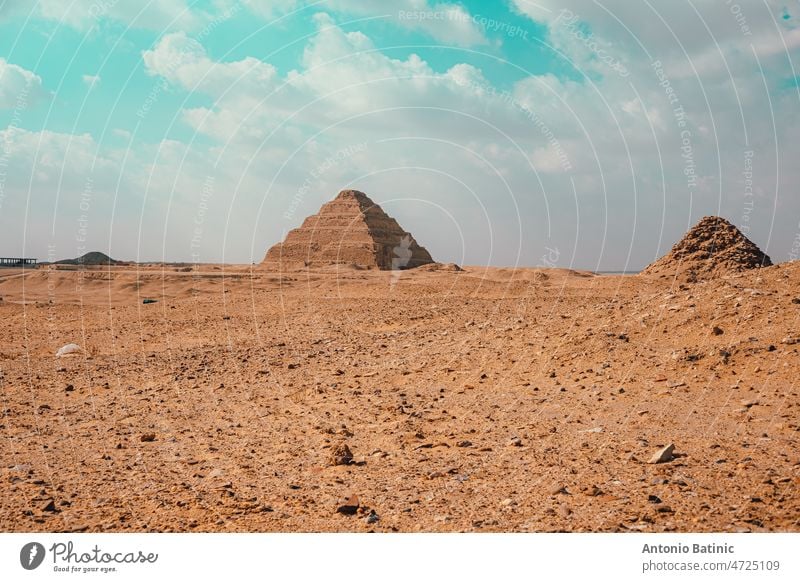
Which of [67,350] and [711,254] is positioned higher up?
[711,254]

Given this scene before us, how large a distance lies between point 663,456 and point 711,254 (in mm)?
22328

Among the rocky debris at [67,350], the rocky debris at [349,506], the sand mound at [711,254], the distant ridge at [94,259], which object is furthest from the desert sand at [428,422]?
the distant ridge at [94,259]

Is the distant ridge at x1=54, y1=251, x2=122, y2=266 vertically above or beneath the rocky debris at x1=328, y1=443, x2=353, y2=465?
above

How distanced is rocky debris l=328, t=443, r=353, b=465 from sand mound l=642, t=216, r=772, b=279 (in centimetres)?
2164

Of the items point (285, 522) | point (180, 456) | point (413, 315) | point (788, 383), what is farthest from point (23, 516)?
point (413, 315)

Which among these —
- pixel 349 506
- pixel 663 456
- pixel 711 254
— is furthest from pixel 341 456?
pixel 711 254

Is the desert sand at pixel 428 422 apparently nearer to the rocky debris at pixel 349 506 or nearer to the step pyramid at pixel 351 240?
the rocky debris at pixel 349 506

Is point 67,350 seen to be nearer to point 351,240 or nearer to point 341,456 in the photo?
point 341,456

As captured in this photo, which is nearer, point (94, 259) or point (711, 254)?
point (711, 254)

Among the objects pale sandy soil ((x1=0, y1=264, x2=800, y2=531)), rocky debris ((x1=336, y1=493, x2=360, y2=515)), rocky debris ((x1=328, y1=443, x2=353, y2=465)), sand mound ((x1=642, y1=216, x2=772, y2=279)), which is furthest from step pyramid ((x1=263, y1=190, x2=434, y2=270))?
rocky debris ((x1=336, y1=493, x2=360, y2=515))

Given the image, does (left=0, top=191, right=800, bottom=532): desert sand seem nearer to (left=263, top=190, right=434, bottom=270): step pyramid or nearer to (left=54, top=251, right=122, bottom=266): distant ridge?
Result: (left=54, top=251, right=122, bottom=266): distant ridge

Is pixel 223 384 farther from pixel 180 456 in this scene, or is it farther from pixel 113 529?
pixel 113 529

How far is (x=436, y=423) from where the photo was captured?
757cm

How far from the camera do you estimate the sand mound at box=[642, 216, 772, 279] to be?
78.9ft
